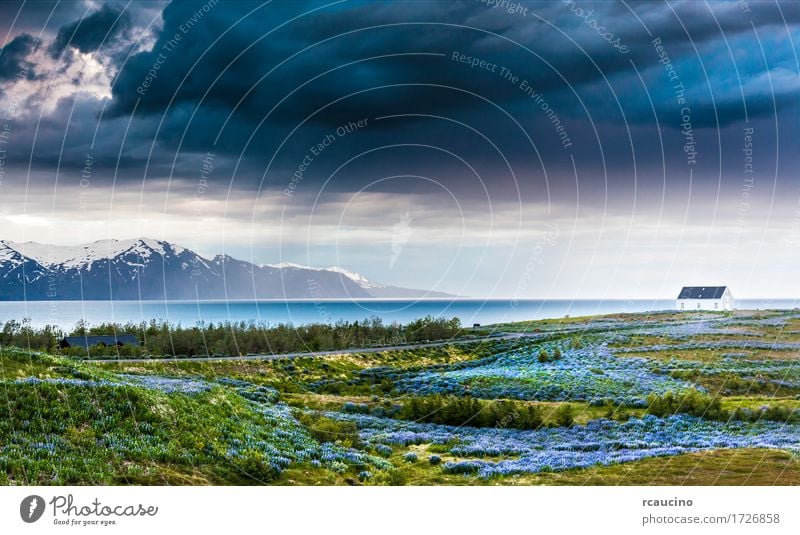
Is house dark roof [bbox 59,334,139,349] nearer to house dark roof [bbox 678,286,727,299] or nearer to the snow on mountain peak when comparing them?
the snow on mountain peak

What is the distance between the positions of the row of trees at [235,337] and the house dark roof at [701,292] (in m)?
16.8

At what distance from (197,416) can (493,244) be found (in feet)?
51.1

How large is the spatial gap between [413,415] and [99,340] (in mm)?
Answer: 16491

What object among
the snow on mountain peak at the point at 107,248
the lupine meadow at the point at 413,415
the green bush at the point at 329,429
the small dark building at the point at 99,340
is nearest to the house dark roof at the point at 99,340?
the small dark building at the point at 99,340

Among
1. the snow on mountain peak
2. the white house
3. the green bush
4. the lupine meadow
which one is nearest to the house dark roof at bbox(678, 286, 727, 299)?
the white house

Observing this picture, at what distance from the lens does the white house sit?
126 feet

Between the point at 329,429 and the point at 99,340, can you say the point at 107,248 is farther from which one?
the point at 329,429

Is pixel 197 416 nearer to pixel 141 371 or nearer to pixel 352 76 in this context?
pixel 141 371

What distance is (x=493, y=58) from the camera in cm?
2734

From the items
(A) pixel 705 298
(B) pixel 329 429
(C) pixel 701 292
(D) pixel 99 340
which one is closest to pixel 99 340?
(D) pixel 99 340

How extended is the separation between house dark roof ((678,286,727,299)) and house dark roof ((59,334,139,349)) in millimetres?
30279

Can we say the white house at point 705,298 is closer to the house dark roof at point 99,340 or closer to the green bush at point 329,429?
the green bush at point 329,429

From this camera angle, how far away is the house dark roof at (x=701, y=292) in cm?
3791
